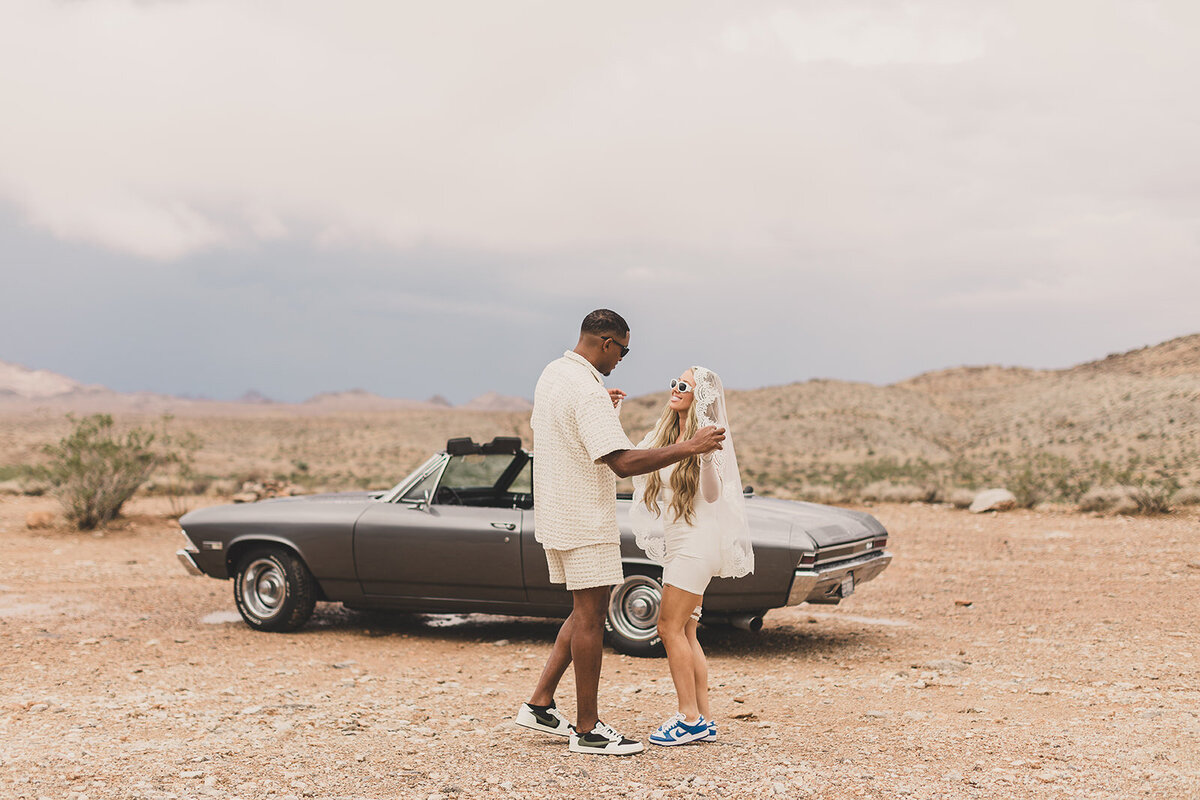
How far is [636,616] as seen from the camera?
725 cm

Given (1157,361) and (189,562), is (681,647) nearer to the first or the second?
(189,562)

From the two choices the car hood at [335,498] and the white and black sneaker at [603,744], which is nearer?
the white and black sneaker at [603,744]

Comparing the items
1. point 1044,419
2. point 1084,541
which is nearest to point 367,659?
point 1084,541

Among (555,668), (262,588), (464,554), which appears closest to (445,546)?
(464,554)

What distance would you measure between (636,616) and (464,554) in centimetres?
142

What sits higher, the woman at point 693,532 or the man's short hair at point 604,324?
the man's short hair at point 604,324

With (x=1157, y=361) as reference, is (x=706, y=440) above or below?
below

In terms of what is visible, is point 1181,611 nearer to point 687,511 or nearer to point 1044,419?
point 687,511

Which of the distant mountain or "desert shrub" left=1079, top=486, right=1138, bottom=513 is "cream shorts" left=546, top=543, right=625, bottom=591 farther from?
the distant mountain

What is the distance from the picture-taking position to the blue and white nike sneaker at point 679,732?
4801mm

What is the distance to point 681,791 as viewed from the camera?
13.7 feet

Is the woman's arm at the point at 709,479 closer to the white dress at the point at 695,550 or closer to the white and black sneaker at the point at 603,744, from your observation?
the white dress at the point at 695,550

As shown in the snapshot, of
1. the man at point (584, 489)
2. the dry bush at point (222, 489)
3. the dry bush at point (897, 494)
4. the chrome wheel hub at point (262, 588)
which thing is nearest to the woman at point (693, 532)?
the man at point (584, 489)

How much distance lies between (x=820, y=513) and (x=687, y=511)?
3023 mm
